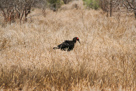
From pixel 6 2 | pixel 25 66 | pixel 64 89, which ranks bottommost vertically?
pixel 64 89

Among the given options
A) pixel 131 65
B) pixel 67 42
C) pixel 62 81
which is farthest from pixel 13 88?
pixel 67 42

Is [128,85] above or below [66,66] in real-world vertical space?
below

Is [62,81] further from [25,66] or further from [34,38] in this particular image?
[34,38]

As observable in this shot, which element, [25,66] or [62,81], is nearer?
[62,81]

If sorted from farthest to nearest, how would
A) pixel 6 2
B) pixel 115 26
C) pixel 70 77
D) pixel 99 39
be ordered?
pixel 6 2 → pixel 115 26 → pixel 99 39 → pixel 70 77

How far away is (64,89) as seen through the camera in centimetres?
244

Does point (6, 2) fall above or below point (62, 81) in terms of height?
above

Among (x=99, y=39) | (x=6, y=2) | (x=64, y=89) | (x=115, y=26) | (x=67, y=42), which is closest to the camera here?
(x=64, y=89)

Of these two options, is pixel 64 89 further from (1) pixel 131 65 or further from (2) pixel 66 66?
(1) pixel 131 65

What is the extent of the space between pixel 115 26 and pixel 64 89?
4563mm

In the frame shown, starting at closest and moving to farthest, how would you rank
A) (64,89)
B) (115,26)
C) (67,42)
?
1. (64,89)
2. (67,42)
3. (115,26)

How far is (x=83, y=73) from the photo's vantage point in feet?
8.70

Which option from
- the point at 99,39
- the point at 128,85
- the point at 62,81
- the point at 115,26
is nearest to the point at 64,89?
the point at 62,81

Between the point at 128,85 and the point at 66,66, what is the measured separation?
1.00 m
